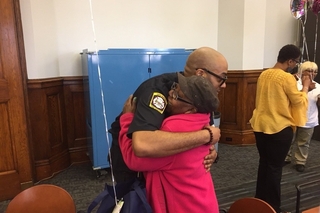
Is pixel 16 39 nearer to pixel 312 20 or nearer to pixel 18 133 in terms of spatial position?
pixel 18 133

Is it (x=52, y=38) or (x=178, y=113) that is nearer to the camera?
(x=178, y=113)

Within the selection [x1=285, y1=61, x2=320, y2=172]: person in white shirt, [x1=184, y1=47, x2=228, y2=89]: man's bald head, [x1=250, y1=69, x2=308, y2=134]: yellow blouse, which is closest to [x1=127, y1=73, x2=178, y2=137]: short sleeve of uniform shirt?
[x1=184, y1=47, x2=228, y2=89]: man's bald head

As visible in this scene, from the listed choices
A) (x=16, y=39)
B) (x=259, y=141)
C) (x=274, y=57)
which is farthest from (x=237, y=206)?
(x=274, y=57)

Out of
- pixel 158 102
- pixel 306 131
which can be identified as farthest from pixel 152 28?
pixel 158 102

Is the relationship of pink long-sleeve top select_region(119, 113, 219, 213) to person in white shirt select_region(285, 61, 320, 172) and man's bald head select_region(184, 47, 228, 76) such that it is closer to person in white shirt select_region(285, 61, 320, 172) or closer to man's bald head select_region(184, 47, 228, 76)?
man's bald head select_region(184, 47, 228, 76)

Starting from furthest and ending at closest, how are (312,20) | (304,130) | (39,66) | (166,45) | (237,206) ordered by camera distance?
1. (312,20)
2. (166,45)
3. (304,130)
4. (39,66)
5. (237,206)

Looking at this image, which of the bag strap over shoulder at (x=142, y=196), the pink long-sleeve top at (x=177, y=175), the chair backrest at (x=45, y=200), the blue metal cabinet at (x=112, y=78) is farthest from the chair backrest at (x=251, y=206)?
the blue metal cabinet at (x=112, y=78)

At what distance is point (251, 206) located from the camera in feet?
4.15

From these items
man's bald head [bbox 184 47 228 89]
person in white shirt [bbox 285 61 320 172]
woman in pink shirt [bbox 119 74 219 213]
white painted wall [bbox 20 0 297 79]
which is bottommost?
person in white shirt [bbox 285 61 320 172]

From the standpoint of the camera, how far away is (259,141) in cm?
232

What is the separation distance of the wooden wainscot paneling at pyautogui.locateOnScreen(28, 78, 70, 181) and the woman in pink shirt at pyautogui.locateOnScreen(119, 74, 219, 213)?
2.24 m

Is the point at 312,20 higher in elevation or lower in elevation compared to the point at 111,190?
higher

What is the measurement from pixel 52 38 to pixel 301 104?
255 centimetres

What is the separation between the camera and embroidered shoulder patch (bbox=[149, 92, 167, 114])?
39.0 inches
